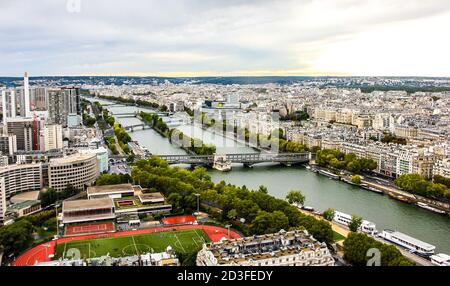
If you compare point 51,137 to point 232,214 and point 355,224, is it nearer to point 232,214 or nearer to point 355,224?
point 232,214

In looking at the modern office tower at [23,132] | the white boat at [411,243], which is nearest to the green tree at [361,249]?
the white boat at [411,243]

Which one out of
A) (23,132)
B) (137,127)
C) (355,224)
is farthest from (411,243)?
(137,127)

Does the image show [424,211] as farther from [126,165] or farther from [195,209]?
[126,165]

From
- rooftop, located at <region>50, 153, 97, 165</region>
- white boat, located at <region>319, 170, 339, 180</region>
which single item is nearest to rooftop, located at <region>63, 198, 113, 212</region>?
rooftop, located at <region>50, 153, 97, 165</region>

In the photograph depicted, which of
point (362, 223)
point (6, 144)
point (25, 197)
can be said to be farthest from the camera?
point (6, 144)

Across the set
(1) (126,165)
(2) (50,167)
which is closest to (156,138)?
(1) (126,165)

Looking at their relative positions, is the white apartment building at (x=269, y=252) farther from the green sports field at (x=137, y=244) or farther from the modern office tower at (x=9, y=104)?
the modern office tower at (x=9, y=104)

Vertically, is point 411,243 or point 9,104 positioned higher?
point 9,104
